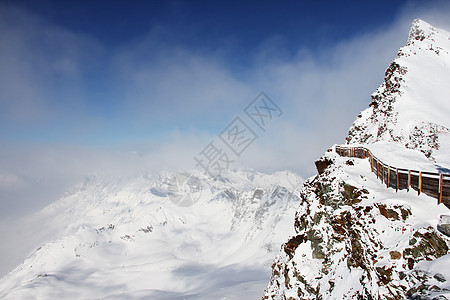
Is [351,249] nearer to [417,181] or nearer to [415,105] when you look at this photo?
[417,181]

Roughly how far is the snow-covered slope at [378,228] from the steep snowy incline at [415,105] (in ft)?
0.72

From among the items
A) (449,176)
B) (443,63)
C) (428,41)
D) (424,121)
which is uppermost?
(428,41)

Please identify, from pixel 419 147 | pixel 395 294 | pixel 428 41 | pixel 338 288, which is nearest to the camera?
pixel 395 294

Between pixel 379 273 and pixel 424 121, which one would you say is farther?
pixel 424 121

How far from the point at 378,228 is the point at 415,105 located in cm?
4515

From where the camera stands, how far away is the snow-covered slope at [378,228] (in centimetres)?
1211

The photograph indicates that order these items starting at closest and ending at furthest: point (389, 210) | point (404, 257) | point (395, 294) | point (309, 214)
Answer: point (395, 294) → point (404, 257) → point (389, 210) → point (309, 214)

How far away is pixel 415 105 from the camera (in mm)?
48625

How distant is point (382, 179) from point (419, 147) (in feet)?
85.8

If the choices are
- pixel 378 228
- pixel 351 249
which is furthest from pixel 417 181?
pixel 351 249

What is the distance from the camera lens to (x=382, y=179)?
21906 mm

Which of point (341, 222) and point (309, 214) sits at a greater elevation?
point (309, 214)

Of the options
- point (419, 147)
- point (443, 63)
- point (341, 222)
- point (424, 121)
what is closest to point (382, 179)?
point (341, 222)

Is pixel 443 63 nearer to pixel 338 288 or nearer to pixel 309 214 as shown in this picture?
pixel 309 214
